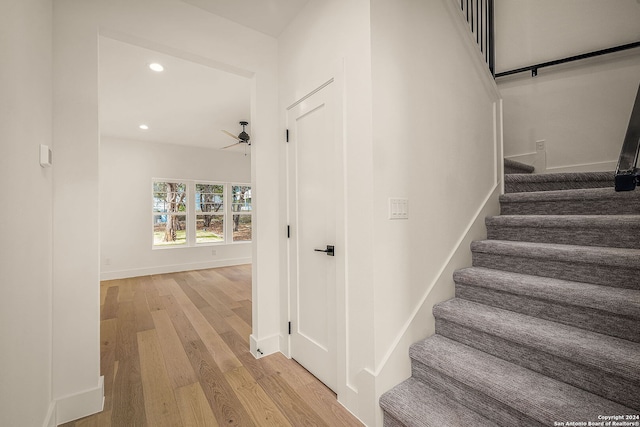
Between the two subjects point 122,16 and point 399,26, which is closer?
point 399,26

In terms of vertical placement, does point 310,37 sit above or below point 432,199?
above

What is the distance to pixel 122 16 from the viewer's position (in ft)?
6.13

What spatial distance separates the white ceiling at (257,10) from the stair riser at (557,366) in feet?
8.72

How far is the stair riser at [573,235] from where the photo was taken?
165cm

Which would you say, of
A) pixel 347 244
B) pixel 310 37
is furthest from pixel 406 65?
pixel 347 244

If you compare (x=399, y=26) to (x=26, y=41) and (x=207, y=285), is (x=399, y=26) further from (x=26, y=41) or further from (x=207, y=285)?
(x=207, y=285)

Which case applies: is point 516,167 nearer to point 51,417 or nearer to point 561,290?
point 561,290

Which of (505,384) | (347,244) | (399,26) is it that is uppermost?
(399,26)

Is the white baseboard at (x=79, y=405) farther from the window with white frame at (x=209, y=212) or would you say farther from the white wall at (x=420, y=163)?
the window with white frame at (x=209, y=212)

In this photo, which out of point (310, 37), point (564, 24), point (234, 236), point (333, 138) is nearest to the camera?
point (333, 138)

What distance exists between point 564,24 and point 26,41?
477cm

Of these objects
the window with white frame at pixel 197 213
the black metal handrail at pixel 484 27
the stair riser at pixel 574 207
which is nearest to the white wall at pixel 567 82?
the black metal handrail at pixel 484 27

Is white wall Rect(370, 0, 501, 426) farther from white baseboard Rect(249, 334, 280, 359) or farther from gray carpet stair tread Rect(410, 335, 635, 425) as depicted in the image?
white baseboard Rect(249, 334, 280, 359)

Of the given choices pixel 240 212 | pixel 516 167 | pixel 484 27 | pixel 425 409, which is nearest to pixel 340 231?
pixel 425 409
